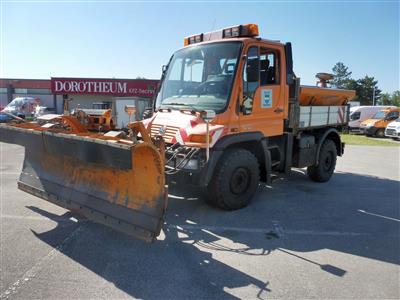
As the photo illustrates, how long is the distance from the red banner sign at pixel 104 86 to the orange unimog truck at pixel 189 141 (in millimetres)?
24084

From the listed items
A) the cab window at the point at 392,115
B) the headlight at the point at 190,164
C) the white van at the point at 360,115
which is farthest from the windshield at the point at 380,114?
the headlight at the point at 190,164

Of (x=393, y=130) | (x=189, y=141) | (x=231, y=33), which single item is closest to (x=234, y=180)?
(x=189, y=141)

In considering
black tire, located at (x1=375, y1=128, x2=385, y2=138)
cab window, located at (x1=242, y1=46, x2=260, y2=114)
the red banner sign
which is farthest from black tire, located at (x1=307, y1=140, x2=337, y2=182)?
the red banner sign

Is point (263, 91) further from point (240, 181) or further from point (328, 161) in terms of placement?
point (328, 161)

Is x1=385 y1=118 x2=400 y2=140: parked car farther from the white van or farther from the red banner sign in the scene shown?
the red banner sign

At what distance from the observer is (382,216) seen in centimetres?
538

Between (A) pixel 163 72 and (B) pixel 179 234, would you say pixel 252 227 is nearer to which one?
(B) pixel 179 234

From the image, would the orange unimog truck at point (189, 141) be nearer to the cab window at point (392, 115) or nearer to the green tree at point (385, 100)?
the cab window at point (392, 115)

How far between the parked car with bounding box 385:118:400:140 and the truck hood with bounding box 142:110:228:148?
20.1 metres

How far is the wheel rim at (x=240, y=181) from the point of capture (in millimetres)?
5180

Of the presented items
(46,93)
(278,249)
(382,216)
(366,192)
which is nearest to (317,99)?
(366,192)

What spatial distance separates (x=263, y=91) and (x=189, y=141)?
162 cm

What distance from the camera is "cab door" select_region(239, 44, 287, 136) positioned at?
5168mm

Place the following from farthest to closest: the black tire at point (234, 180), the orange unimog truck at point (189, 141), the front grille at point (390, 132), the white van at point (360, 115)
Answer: the white van at point (360, 115)
the front grille at point (390, 132)
the black tire at point (234, 180)
the orange unimog truck at point (189, 141)
